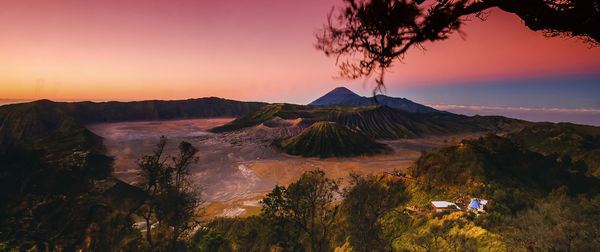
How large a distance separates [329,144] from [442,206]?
40062 millimetres

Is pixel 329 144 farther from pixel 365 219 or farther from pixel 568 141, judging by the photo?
pixel 568 141

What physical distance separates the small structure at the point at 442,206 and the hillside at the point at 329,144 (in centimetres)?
3556

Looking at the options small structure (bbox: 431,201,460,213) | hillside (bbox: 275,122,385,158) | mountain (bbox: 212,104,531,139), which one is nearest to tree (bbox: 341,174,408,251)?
small structure (bbox: 431,201,460,213)

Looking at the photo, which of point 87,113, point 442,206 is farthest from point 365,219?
point 87,113

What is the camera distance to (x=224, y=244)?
1856cm

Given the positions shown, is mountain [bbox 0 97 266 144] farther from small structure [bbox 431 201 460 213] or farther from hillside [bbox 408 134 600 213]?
hillside [bbox 408 134 600 213]

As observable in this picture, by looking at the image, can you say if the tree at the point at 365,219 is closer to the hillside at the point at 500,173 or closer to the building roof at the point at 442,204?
the building roof at the point at 442,204

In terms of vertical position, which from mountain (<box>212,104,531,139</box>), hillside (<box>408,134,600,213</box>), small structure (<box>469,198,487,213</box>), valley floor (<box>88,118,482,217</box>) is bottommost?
valley floor (<box>88,118,482,217</box>)

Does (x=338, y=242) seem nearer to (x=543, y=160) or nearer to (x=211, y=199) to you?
(x=211, y=199)

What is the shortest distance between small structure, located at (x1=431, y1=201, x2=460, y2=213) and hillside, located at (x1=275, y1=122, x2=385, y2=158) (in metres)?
35.6

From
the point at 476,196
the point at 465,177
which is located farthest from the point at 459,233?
the point at 465,177

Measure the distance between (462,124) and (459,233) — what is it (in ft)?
349

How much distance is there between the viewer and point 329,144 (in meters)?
58.7

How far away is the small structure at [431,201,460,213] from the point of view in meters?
18.2
